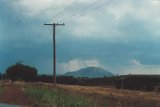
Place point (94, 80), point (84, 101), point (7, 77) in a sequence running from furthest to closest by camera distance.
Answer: point (7, 77) → point (94, 80) → point (84, 101)

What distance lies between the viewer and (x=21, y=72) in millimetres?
138625

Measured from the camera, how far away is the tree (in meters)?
139

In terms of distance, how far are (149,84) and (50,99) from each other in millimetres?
68701

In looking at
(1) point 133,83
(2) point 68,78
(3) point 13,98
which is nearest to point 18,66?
(2) point 68,78

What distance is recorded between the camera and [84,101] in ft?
96.5

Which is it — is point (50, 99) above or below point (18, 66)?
below

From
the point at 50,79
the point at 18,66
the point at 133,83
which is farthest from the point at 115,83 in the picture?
the point at 18,66

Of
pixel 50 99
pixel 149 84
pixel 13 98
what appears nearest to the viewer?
pixel 50 99

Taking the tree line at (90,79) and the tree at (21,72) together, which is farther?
the tree at (21,72)

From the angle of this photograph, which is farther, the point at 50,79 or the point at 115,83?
the point at 50,79

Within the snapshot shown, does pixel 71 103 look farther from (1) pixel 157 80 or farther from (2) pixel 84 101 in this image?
(1) pixel 157 80

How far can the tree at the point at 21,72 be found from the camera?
139m

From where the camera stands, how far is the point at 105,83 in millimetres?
122125

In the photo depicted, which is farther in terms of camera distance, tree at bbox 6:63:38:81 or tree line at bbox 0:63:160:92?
tree at bbox 6:63:38:81
